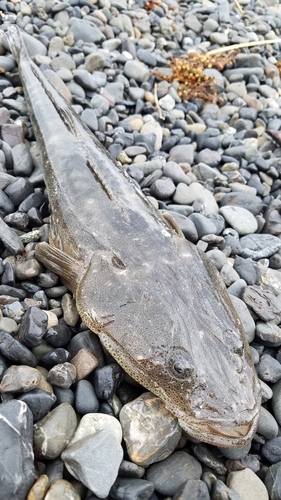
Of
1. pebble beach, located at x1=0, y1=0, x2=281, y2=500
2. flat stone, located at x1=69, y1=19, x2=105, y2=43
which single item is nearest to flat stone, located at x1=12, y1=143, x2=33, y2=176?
pebble beach, located at x1=0, y1=0, x2=281, y2=500

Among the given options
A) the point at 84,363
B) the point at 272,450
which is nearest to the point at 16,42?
the point at 84,363

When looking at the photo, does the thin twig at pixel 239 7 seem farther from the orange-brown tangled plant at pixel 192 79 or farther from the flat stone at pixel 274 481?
the flat stone at pixel 274 481

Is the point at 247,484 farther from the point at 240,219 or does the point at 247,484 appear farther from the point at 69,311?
the point at 240,219

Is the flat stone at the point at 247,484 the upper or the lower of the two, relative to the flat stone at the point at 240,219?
lower

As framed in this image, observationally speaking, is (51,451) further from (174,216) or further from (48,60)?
(48,60)

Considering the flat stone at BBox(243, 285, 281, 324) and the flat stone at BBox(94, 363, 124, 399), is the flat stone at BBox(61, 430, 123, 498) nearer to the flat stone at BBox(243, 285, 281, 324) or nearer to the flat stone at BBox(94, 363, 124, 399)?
the flat stone at BBox(94, 363, 124, 399)

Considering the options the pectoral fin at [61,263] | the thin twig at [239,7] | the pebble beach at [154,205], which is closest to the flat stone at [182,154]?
the pebble beach at [154,205]
